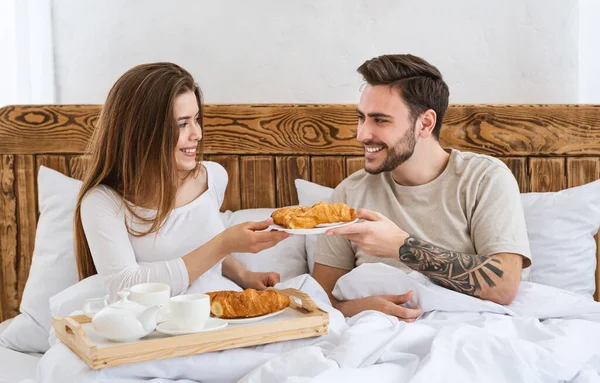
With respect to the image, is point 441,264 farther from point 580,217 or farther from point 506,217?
point 580,217

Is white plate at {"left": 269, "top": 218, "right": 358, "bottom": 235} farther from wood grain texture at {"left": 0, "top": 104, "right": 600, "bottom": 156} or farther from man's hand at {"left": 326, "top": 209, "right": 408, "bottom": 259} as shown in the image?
wood grain texture at {"left": 0, "top": 104, "right": 600, "bottom": 156}

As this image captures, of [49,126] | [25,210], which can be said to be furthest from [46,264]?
[49,126]

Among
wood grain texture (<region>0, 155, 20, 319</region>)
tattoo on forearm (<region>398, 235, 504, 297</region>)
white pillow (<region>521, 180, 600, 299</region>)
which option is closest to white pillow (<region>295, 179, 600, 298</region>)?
white pillow (<region>521, 180, 600, 299</region>)

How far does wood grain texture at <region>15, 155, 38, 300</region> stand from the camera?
2543mm

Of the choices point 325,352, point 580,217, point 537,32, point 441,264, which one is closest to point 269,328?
point 325,352

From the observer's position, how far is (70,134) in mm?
2520

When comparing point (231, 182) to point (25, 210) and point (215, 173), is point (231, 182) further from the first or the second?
point (25, 210)

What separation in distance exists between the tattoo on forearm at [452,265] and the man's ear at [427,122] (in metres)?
0.39

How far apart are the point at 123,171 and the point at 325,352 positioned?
0.82 metres

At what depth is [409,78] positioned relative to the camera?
2.09 m

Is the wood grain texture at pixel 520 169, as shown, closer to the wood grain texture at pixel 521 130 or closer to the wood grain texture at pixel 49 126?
the wood grain texture at pixel 521 130

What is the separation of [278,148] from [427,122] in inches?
23.8

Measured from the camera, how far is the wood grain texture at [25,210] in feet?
8.34

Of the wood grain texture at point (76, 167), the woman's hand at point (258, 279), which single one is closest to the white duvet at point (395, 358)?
the woman's hand at point (258, 279)
